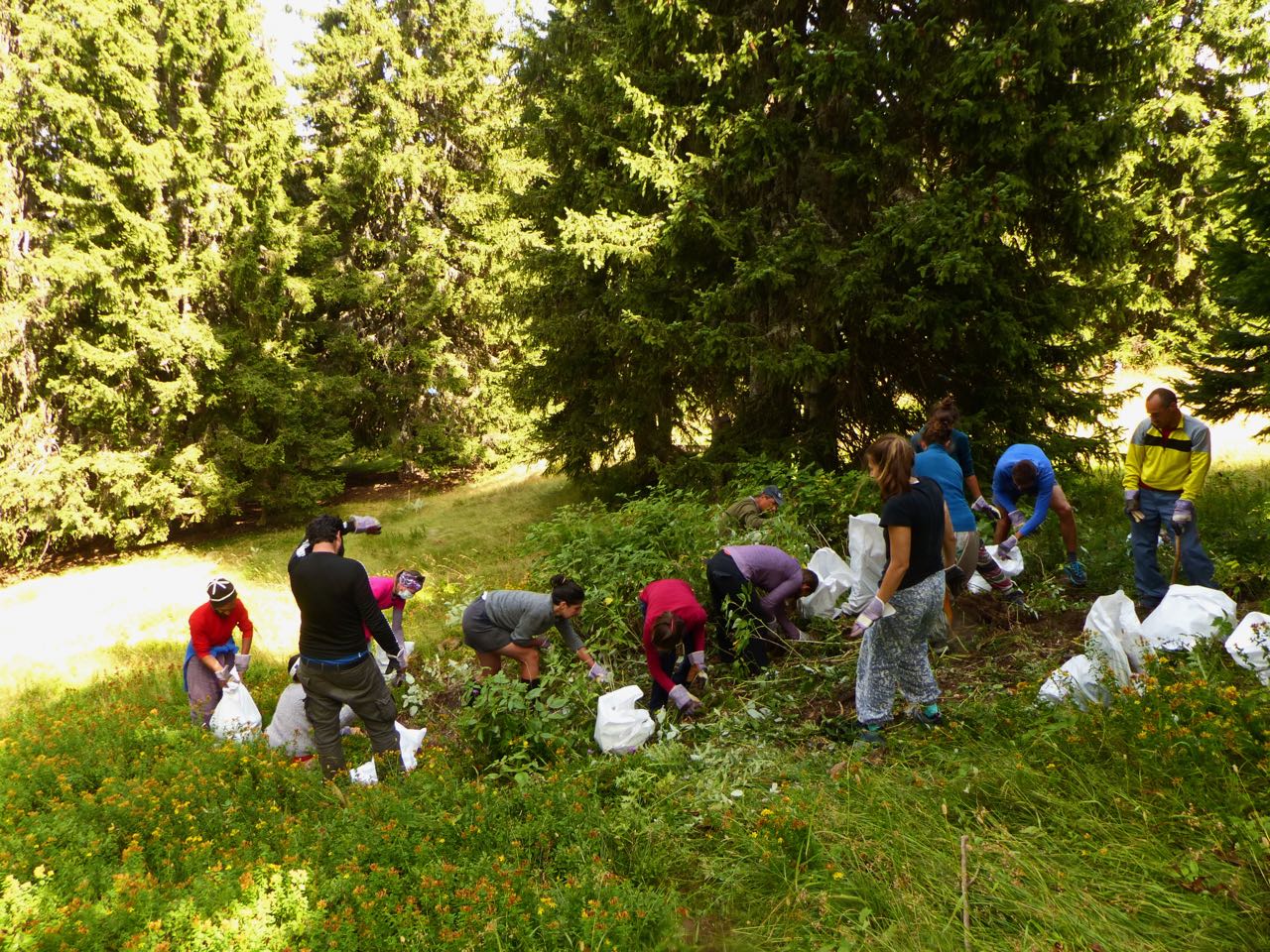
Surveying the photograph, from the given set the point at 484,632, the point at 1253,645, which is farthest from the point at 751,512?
the point at 1253,645

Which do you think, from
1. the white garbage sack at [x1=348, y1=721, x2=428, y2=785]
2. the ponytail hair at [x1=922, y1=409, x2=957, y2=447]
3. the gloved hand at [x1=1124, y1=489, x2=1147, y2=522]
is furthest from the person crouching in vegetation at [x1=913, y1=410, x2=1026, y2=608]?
the white garbage sack at [x1=348, y1=721, x2=428, y2=785]

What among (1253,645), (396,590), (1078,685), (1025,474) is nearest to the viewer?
(1253,645)

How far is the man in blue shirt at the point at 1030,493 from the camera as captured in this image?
5.99 metres

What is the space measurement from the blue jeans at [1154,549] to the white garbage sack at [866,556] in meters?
1.85

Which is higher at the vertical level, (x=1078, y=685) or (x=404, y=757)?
(x=1078, y=685)

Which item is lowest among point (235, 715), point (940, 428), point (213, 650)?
point (235, 715)

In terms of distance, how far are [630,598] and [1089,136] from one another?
656cm

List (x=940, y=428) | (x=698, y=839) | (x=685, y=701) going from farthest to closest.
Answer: (x=940, y=428)
(x=685, y=701)
(x=698, y=839)

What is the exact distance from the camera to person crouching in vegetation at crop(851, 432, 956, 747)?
4.10 m

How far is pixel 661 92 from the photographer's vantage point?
32.9 feet

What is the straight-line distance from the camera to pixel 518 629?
216 inches

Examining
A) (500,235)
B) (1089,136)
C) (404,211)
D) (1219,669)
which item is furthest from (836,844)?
(404,211)

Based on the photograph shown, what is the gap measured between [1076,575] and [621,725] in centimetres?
419

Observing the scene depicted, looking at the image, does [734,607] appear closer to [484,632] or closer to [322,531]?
[484,632]
